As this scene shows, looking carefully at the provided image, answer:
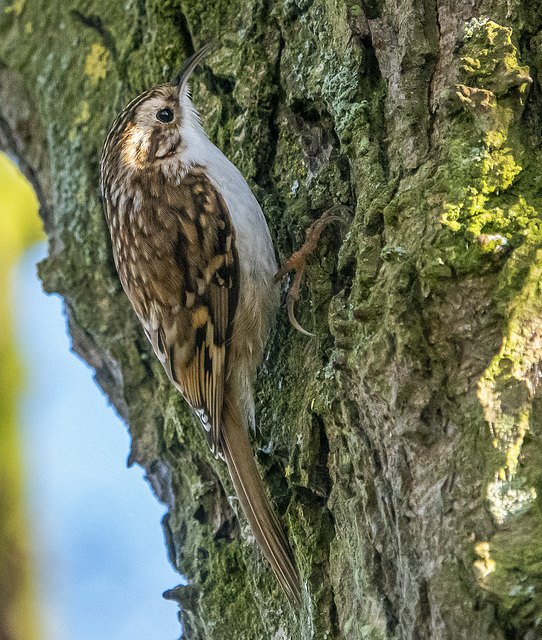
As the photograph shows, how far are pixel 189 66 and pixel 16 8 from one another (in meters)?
0.92

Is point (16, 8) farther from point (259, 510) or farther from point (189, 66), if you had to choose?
point (259, 510)

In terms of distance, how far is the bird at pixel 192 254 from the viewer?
1939 millimetres

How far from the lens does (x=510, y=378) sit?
1.20 metres

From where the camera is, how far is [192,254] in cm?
204

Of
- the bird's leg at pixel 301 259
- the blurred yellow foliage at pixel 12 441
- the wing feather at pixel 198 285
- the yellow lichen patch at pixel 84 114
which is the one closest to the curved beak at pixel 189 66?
the wing feather at pixel 198 285

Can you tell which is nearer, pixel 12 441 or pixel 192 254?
pixel 192 254

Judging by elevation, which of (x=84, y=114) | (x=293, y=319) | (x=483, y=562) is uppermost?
(x=84, y=114)

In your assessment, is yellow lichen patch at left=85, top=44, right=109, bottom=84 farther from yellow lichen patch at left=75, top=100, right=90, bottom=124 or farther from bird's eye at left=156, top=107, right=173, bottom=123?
bird's eye at left=156, top=107, right=173, bottom=123

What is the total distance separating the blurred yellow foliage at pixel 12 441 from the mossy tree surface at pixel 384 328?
560 millimetres

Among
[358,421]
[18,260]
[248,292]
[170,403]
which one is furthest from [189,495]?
[18,260]

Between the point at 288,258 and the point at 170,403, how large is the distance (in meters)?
0.57

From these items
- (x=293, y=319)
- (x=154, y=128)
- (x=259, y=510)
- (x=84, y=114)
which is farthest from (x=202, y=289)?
(x=84, y=114)

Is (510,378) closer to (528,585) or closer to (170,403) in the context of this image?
(528,585)

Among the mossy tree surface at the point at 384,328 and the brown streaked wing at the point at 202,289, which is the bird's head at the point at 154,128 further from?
the brown streaked wing at the point at 202,289
